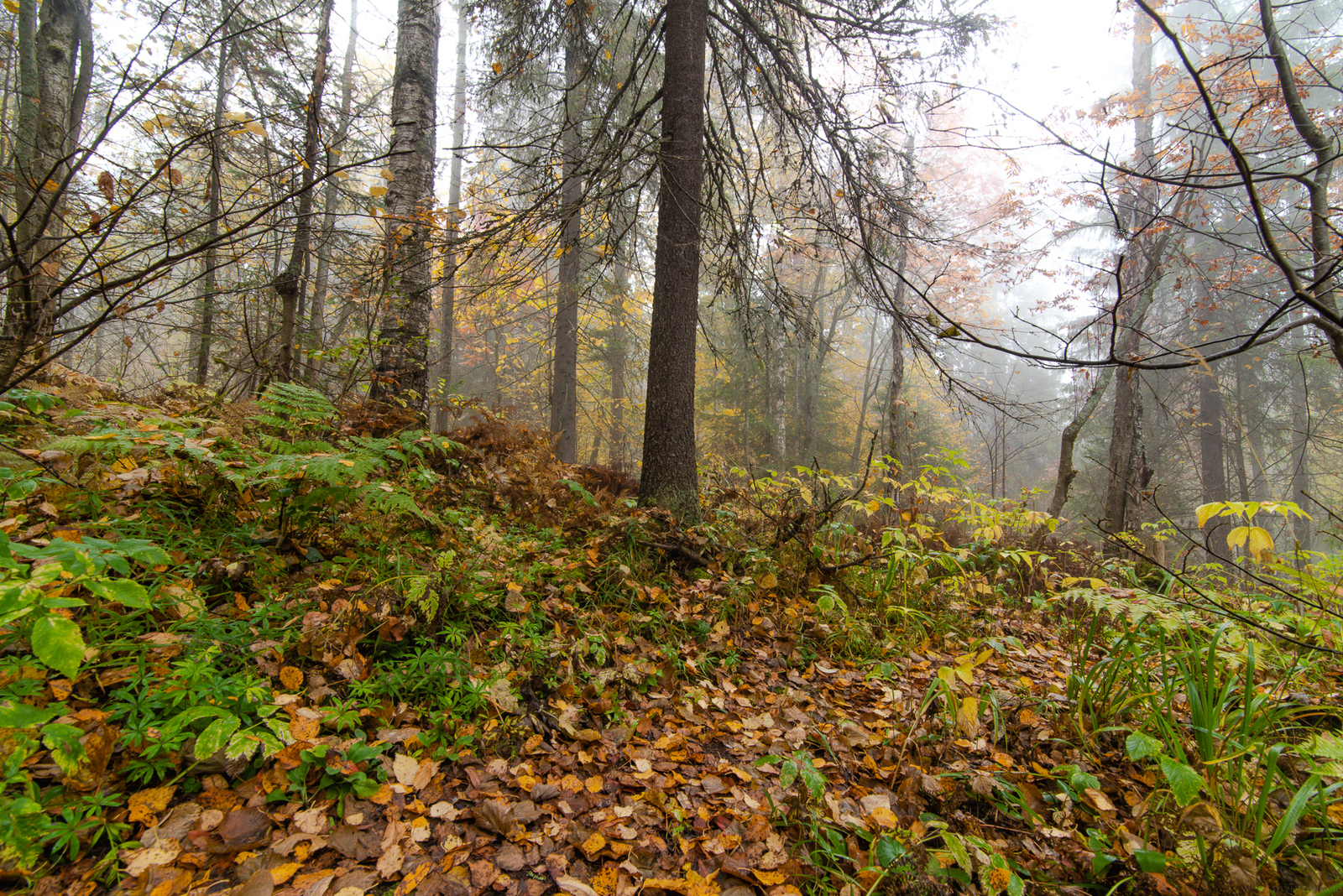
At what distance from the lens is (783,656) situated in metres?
3.54

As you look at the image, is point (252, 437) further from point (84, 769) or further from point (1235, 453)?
point (1235, 453)

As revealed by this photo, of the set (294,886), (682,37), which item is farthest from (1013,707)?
(682,37)

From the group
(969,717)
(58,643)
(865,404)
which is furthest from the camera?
(865,404)

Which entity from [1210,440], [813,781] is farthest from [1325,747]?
[1210,440]

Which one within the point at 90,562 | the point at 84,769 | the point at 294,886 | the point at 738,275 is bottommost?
the point at 294,886

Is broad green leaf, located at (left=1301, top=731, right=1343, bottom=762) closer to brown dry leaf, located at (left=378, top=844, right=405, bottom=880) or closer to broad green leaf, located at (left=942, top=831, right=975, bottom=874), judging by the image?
broad green leaf, located at (left=942, top=831, right=975, bottom=874)

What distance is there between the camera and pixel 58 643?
1649mm

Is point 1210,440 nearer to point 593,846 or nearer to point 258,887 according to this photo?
point 593,846

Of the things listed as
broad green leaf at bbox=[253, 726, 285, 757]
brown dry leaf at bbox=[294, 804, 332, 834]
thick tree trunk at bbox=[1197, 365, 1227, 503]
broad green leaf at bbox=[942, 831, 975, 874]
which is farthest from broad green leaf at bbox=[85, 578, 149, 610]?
thick tree trunk at bbox=[1197, 365, 1227, 503]

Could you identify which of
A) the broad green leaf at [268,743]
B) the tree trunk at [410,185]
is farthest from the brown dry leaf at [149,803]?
the tree trunk at [410,185]

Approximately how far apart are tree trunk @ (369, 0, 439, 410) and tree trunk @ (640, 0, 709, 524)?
7.92 feet

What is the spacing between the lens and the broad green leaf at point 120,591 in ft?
5.61

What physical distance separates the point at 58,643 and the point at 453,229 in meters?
3.40

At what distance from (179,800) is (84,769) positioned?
0.30 metres
